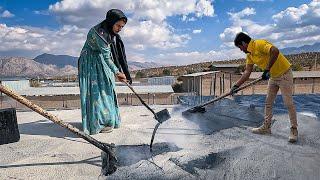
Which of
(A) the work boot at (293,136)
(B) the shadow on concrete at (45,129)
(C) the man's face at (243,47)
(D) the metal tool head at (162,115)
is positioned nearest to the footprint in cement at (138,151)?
(D) the metal tool head at (162,115)

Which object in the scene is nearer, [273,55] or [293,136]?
[293,136]

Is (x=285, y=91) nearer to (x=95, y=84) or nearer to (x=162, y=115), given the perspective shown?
(x=162, y=115)

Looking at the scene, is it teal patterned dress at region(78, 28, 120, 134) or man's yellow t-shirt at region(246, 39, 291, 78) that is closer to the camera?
man's yellow t-shirt at region(246, 39, 291, 78)

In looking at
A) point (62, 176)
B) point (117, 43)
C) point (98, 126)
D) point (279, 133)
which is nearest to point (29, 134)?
point (98, 126)

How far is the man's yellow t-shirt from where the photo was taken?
186 inches

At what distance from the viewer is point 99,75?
5199mm

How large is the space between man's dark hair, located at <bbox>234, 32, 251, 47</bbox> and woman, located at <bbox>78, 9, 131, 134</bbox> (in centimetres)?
148

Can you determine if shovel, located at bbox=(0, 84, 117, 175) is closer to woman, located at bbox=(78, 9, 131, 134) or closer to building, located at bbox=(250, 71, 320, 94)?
woman, located at bbox=(78, 9, 131, 134)

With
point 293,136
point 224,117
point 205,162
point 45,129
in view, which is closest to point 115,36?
point 45,129

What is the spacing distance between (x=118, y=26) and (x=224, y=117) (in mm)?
2467

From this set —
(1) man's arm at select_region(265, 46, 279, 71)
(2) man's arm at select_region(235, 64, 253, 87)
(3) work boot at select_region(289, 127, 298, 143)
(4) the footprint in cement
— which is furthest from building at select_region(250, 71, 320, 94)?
(4) the footprint in cement

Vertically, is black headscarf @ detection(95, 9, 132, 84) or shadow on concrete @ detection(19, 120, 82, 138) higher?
black headscarf @ detection(95, 9, 132, 84)

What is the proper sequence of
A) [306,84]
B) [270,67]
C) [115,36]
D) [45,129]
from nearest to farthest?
[270,67]
[115,36]
[45,129]
[306,84]

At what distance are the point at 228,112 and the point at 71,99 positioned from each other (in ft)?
51.6
